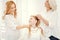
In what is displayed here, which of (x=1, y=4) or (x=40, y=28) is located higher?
(x=1, y=4)

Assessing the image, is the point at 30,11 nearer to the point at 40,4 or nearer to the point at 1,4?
the point at 40,4

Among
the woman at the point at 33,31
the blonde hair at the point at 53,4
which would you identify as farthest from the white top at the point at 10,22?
the blonde hair at the point at 53,4

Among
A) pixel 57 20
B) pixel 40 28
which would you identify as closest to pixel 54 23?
pixel 57 20

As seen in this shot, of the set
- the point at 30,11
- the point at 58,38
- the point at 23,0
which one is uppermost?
the point at 23,0

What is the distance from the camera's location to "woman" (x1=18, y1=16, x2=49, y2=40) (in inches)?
60.6

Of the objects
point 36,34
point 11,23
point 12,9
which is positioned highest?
point 12,9

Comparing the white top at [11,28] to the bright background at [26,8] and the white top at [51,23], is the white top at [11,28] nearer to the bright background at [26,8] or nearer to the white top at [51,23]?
the bright background at [26,8]

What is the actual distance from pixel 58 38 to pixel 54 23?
0.16m

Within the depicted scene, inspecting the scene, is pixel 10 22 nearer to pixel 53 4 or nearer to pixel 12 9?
pixel 12 9

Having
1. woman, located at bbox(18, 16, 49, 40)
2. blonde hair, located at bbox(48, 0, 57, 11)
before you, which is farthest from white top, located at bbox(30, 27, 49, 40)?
blonde hair, located at bbox(48, 0, 57, 11)

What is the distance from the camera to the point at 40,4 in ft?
5.09

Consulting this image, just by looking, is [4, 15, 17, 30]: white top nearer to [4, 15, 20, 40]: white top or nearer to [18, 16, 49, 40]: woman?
[4, 15, 20, 40]: white top

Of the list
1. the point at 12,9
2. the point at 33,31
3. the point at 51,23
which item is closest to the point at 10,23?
the point at 12,9

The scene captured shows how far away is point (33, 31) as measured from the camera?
154cm
